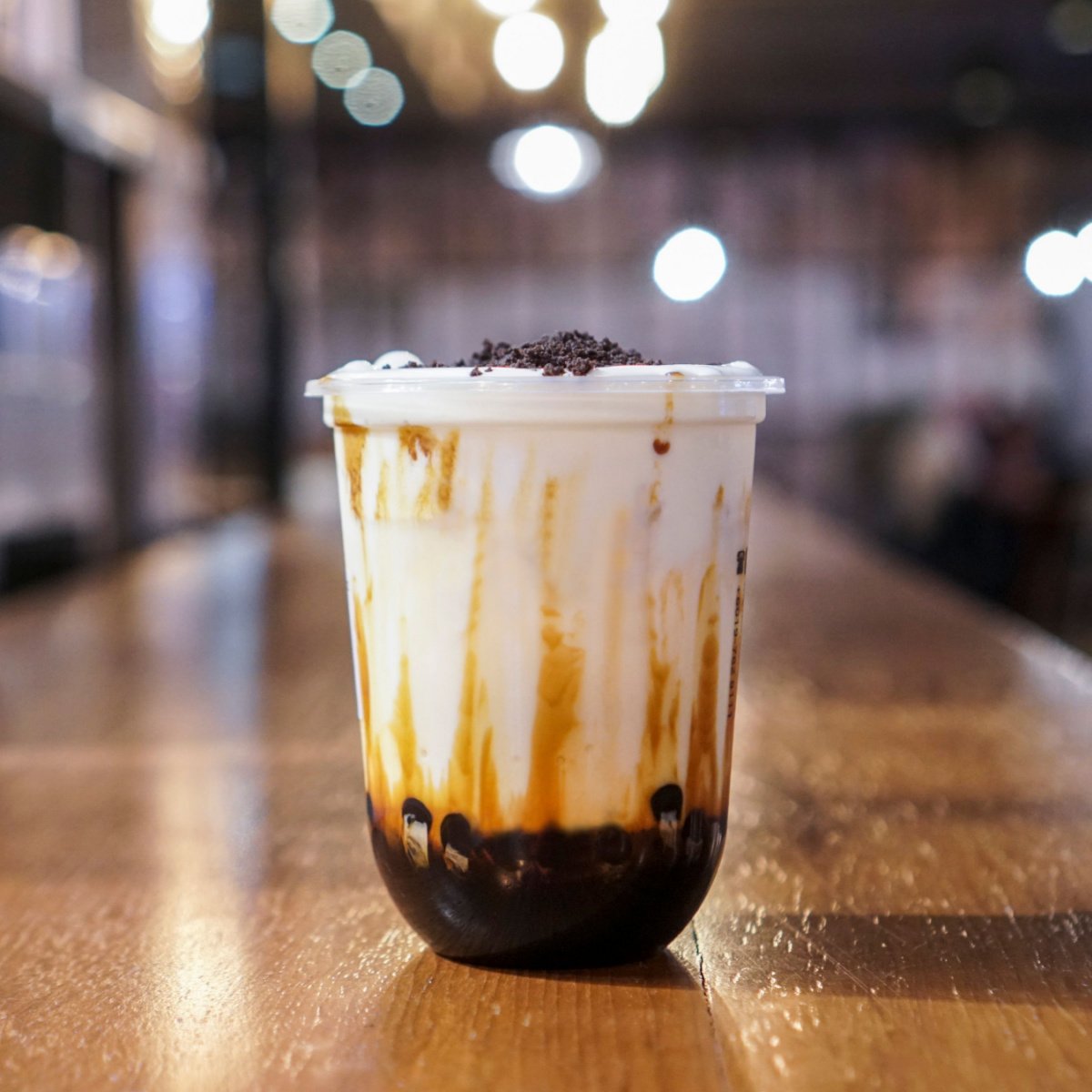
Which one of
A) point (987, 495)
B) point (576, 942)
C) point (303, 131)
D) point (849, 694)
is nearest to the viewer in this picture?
point (576, 942)

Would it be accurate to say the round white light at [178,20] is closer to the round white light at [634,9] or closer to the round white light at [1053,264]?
the round white light at [634,9]

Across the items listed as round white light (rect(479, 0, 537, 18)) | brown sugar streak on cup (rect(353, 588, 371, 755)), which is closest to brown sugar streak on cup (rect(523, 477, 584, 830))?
brown sugar streak on cup (rect(353, 588, 371, 755))

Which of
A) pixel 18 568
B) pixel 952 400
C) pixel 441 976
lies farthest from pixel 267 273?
pixel 441 976

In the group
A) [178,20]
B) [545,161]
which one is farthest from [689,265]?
[178,20]

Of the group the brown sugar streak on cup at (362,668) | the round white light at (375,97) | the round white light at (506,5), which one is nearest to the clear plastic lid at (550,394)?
the brown sugar streak on cup at (362,668)

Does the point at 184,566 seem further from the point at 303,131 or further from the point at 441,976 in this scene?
the point at 303,131
